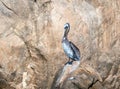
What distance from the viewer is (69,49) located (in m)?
6.94

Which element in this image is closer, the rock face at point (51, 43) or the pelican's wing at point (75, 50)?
the rock face at point (51, 43)

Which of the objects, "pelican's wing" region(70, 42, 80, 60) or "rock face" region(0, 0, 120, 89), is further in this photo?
"pelican's wing" region(70, 42, 80, 60)

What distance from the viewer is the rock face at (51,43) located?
6867 mm

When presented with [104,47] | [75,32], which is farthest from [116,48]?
[75,32]

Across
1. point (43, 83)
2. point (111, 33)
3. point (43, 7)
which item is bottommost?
point (43, 83)

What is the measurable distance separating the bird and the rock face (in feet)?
0.21

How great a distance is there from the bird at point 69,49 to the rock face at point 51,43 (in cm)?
6

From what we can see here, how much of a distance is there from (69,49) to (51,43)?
276 mm

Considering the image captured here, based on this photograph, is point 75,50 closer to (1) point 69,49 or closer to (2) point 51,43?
(1) point 69,49

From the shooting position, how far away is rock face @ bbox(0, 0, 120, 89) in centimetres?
687

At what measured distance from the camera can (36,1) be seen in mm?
7074

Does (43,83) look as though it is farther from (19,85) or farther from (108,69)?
(108,69)

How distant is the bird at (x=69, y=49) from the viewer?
22.8ft

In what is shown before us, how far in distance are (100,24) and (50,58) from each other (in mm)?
944
